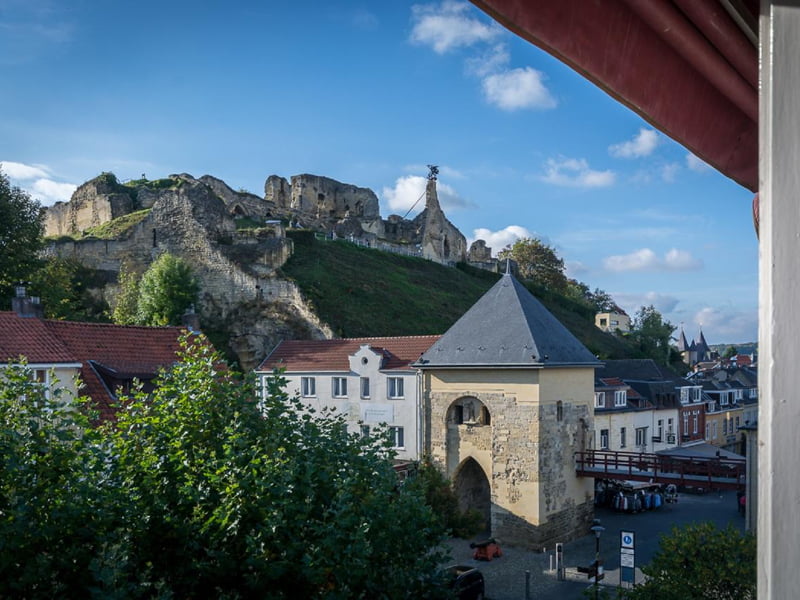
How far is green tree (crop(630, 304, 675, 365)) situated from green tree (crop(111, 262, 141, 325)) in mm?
41605

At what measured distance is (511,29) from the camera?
4.03ft

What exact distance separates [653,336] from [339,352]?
44.2 m

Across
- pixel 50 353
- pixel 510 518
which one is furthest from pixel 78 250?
pixel 510 518

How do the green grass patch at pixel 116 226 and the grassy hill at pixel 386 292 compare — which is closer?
the grassy hill at pixel 386 292

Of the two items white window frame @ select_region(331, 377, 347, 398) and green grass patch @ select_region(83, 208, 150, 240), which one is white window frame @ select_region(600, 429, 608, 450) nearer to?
white window frame @ select_region(331, 377, 347, 398)

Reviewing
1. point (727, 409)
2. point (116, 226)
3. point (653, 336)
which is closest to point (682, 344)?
point (653, 336)

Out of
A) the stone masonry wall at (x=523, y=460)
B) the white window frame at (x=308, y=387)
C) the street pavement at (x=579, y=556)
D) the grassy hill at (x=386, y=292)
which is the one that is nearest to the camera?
the street pavement at (x=579, y=556)

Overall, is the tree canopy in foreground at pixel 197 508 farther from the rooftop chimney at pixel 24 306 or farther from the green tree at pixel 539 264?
the green tree at pixel 539 264

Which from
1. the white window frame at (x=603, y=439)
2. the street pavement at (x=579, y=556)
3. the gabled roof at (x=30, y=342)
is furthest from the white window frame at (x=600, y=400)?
the gabled roof at (x=30, y=342)

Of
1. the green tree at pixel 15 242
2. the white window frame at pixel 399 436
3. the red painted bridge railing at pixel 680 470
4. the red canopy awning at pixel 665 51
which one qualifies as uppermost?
the green tree at pixel 15 242

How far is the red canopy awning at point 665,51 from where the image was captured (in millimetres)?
1273

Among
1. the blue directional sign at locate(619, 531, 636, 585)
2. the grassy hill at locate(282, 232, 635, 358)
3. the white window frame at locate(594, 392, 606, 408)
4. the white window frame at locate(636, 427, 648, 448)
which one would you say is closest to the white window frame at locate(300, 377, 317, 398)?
the grassy hill at locate(282, 232, 635, 358)

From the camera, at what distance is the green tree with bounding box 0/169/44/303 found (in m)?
33.2

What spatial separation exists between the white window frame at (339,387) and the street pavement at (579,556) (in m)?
7.24
